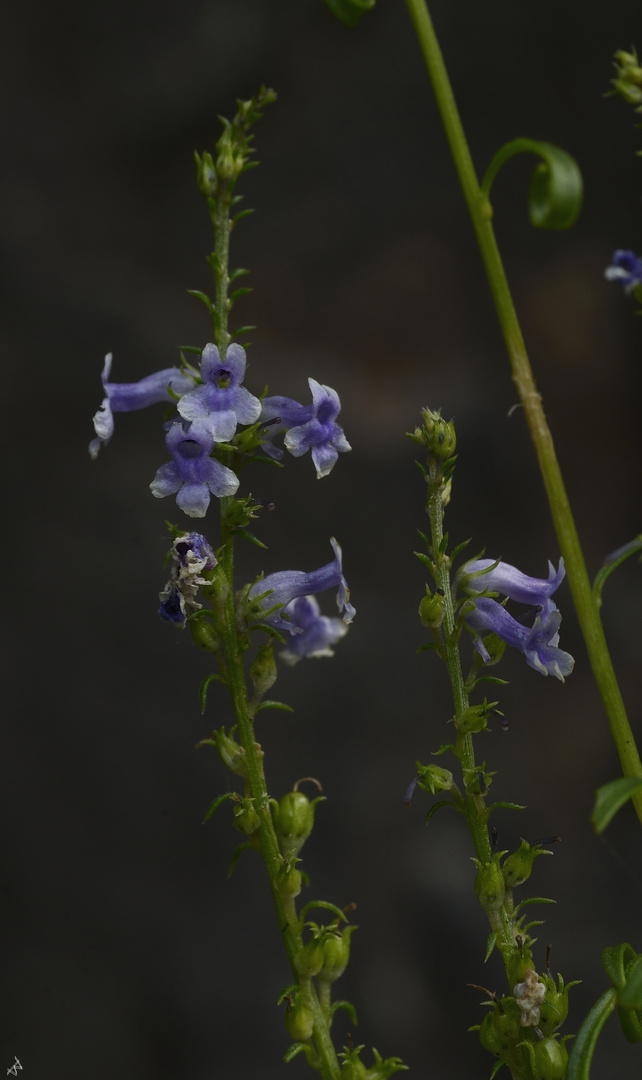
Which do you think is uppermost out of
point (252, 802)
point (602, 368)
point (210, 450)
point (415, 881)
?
point (602, 368)

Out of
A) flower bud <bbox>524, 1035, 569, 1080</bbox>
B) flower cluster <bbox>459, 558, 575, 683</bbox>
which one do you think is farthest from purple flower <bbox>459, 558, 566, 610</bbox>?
flower bud <bbox>524, 1035, 569, 1080</bbox>

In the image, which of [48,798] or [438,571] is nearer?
[438,571]

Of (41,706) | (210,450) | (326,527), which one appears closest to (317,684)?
(326,527)

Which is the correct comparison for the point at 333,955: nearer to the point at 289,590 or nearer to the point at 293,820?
the point at 293,820

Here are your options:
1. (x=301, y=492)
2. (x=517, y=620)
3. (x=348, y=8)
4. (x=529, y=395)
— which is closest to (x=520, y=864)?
(x=517, y=620)

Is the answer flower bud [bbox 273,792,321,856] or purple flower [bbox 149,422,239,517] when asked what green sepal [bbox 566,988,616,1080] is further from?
purple flower [bbox 149,422,239,517]

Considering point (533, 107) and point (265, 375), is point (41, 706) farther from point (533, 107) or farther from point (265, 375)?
point (533, 107)

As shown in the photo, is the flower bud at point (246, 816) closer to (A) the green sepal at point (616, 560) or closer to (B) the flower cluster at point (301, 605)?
(B) the flower cluster at point (301, 605)

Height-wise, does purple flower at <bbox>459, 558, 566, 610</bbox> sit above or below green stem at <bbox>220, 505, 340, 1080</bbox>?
above

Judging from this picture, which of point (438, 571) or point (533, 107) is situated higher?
point (533, 107)
